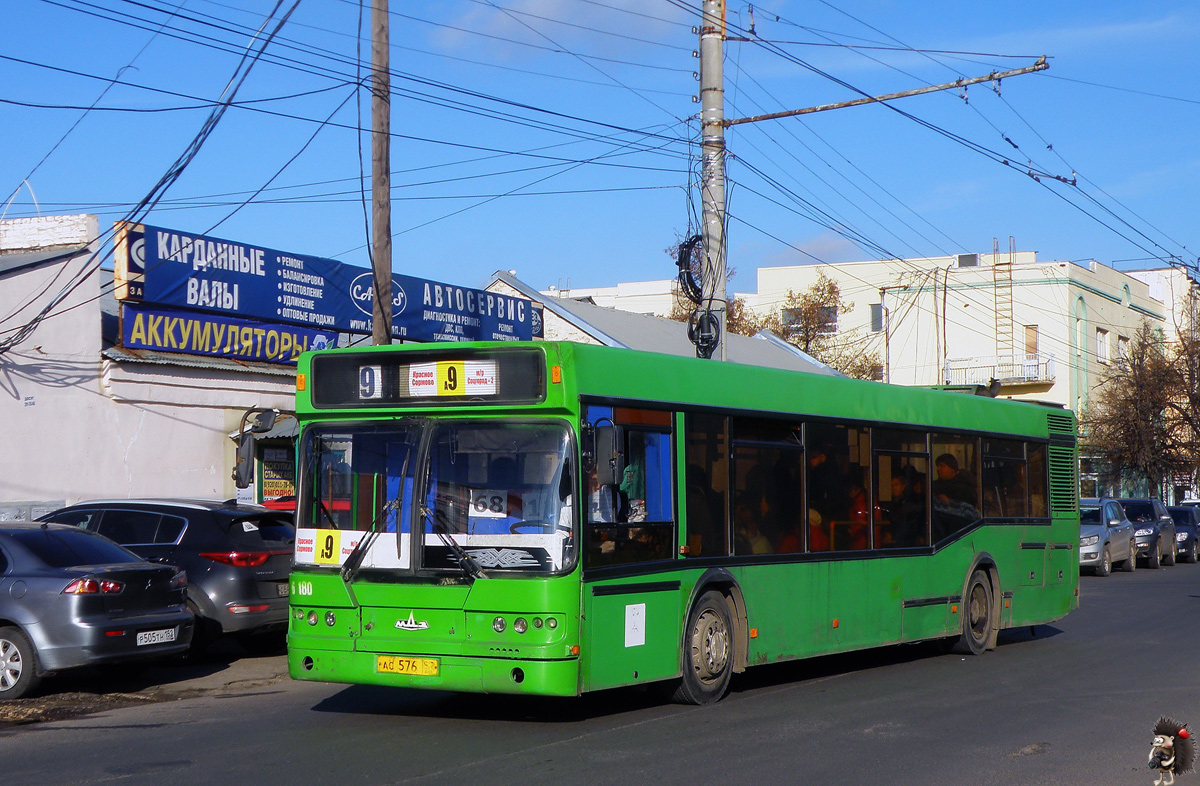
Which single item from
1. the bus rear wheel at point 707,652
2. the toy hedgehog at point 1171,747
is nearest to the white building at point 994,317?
the bus rear wheel at point 707,652

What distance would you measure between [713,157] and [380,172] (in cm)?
478

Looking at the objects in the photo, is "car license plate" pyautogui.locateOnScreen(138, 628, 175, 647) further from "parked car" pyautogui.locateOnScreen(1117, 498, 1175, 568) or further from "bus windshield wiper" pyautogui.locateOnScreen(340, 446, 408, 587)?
"parked car" pyautogui.locateOnScreen(1117, 498, 1175, 568)

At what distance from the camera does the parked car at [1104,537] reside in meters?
29.8

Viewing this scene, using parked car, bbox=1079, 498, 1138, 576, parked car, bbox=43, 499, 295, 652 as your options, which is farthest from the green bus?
parked car, bbox=1079, 498, 1138, 576

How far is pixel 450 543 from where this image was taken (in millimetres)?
8945

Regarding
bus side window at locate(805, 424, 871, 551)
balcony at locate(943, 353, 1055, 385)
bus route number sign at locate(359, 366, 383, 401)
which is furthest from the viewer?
balcony at locate(943, 353, 1055, 385)

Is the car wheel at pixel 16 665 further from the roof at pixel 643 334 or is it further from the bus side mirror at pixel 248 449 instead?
the roof at pixel 643 334

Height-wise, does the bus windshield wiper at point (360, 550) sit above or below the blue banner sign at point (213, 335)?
below

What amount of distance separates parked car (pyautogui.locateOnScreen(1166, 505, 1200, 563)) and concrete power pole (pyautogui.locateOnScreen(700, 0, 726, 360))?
2398 centimetres

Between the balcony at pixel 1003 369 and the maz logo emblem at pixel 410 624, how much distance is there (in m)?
44.4

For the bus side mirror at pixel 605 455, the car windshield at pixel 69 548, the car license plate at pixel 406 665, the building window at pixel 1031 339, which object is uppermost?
the building window at pixel 1031 339

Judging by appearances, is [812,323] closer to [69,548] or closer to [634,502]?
[69,548]

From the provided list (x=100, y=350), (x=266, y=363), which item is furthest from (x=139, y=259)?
(x=266, y=363)

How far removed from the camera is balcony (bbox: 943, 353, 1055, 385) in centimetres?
5138
